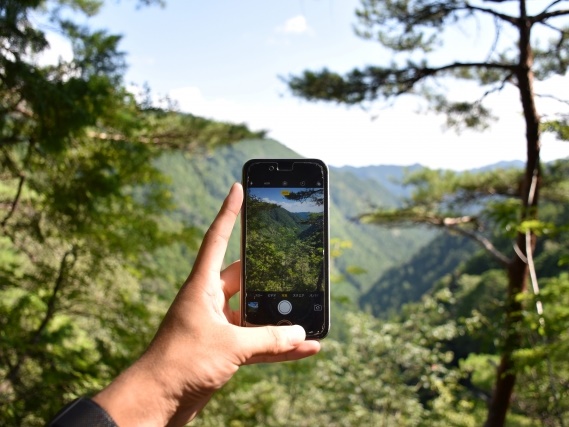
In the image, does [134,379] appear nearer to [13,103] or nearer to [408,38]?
[13,103]

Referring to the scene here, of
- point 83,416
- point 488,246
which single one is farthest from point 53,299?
point 488,246

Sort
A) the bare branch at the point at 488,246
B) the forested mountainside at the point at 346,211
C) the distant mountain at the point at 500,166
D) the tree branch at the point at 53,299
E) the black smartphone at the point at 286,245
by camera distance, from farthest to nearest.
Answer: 1. the forested mountainside at the point at 346,211
2. the distant mountain at the point at 500,166
3. the bare branch at the point at 488,246
4. the tree branch at the point at 53,299
5. the black smartphone at the point at 286,245

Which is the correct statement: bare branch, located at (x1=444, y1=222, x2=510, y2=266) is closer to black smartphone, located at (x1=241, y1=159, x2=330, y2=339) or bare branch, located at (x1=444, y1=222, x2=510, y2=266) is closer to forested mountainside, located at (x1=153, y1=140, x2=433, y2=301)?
black smartphone, located at (x1=241, y1=159, x2=330, y2=339)

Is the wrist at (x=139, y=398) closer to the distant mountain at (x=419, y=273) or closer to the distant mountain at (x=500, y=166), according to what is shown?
the distant mountain at (x=500, y=166)

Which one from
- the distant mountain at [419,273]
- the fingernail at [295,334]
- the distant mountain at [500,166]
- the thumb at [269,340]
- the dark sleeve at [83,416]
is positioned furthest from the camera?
the distant mountain at [419,273]

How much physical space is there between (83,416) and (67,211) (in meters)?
3.45

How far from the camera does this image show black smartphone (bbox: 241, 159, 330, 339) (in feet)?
4.34

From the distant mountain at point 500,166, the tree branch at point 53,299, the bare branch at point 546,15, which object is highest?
the bare branch at point 546,15

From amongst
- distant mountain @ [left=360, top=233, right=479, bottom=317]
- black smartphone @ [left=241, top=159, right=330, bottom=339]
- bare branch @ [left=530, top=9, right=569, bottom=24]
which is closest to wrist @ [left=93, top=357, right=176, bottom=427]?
black smartphone @ [left=241, top=159, right=330, bottom=339]

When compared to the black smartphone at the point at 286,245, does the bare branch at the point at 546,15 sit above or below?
above

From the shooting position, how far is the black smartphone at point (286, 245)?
52.1 inches

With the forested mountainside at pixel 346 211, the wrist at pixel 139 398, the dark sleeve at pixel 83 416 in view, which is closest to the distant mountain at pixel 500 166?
the wrist at pixel 139 398

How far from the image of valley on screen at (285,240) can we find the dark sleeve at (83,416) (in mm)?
607

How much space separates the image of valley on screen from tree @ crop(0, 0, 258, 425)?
203 centimetres
